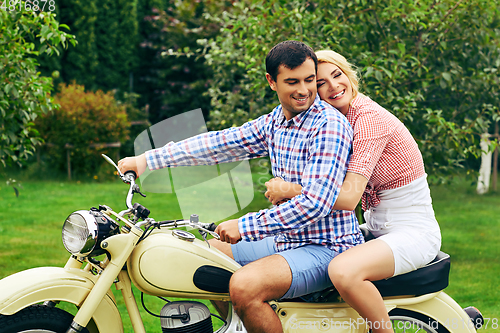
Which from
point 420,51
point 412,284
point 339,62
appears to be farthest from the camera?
point 420,51

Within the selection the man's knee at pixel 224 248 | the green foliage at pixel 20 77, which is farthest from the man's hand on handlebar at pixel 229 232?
the green foliage at pixel 20 77

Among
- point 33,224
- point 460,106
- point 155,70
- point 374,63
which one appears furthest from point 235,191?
point 155,70

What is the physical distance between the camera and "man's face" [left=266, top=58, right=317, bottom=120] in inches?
90.1

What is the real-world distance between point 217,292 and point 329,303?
528mm

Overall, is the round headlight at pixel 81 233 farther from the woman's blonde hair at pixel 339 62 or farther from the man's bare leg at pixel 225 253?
the woman's blonde hair at pixel 339 62

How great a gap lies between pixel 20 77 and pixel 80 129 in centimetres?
617

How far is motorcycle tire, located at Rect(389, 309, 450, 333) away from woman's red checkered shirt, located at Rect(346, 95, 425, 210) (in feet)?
1.75

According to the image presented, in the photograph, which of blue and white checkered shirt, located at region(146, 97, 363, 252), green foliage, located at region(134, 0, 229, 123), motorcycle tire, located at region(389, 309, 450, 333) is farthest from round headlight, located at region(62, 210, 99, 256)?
green foliage, located at region(134, 0, 229, 123)

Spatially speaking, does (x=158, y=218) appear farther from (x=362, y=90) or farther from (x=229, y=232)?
(x=229, y=232)

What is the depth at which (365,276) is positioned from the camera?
221 centimetres

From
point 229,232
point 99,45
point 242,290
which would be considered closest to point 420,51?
point 229,232

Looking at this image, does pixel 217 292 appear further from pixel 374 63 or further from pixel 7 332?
pixel 374 63

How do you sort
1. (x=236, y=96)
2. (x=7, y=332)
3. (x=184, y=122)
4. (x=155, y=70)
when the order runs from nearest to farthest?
(x=7, y=332) → (x=184, y=122) → (x=236, y=96) → (x=155, y=70)

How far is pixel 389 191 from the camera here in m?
2.49
